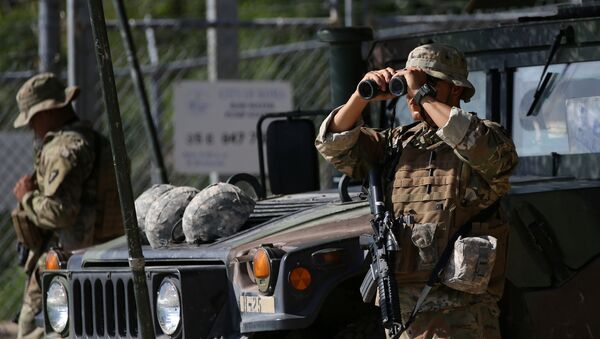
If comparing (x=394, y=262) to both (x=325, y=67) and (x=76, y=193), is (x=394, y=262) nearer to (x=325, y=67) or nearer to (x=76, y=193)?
(x=76, y=193)

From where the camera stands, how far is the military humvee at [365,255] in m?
4.43

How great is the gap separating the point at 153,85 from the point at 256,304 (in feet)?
19.0

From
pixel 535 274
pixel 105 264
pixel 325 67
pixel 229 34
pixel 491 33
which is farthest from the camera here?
pixel 325 67

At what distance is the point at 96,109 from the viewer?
8336 mm

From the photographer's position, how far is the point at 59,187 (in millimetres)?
6652

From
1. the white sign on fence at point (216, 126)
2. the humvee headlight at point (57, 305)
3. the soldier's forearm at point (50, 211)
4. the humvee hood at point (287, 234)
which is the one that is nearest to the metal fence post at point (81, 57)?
the white sign on fence at point (216, 126)

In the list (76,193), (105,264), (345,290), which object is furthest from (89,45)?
(345,290)

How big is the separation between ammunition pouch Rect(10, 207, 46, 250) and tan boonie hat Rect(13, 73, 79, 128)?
477 mm

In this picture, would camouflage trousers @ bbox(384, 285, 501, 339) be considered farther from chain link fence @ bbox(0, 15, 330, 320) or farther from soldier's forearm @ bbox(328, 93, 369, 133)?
chain link fence @ bbox(0, 15, 330, 320)

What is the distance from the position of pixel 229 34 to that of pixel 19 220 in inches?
110

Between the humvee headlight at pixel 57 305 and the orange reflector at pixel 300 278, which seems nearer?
the orange reflector at pixel 300 278

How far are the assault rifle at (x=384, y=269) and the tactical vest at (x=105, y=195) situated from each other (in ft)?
9.22

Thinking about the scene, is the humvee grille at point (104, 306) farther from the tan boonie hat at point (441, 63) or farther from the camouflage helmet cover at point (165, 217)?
the tan boonie hat at point (441, 63)

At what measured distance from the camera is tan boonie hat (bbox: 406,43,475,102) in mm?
4355
